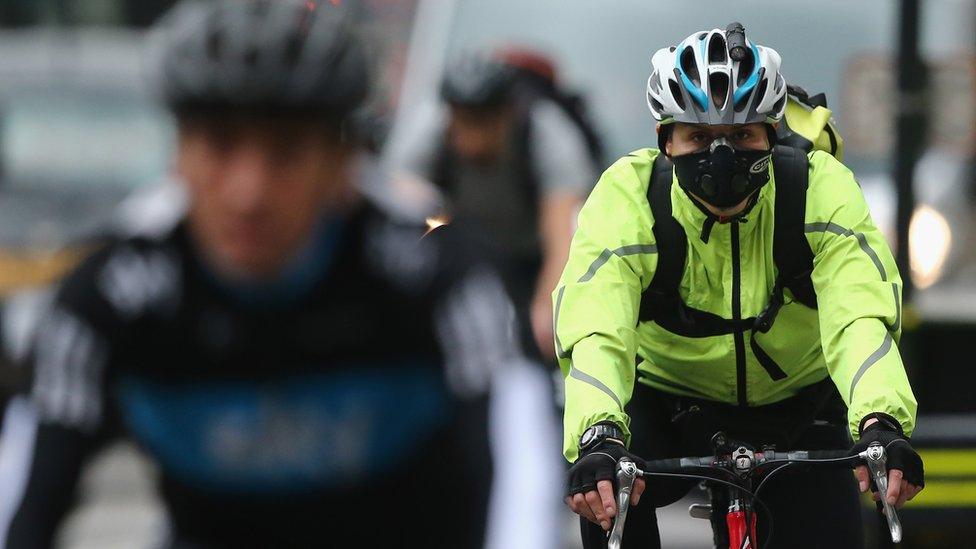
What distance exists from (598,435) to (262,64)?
1.52m

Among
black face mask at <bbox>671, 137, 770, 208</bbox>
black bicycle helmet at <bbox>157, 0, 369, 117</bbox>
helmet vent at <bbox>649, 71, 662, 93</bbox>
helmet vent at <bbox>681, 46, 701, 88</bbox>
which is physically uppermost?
helmet vent at <bbox>681, 46, 701, 88</bbox>

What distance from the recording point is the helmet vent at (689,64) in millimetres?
4277

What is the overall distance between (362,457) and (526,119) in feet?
14.9

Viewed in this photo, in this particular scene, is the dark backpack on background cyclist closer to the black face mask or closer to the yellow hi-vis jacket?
the yellow hi-vis jacket

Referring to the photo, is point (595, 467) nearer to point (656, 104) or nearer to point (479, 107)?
point (656, 104)

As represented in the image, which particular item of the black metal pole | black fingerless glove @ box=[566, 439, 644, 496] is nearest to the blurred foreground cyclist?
black fingerless glove @ box=[566, 439, 644, 496]

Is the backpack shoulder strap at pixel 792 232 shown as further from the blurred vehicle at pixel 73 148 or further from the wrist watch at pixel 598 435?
the blurred vehicle at pixel 73 148

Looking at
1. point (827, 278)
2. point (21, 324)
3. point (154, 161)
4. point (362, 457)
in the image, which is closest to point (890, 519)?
point (827, 278)

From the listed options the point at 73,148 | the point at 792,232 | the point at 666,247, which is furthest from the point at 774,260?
the point at 73,148

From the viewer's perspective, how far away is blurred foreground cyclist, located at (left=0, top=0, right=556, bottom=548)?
8.43 feet

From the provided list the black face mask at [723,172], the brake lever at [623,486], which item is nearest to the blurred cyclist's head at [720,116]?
the black face mask at [723,172]

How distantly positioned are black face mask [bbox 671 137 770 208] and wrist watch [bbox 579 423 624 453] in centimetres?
57

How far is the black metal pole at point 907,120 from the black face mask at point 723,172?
3.23 m

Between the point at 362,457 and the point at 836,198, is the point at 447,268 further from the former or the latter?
the point at 836,198
